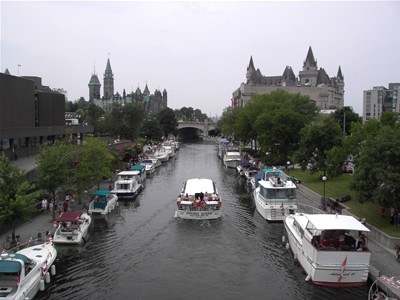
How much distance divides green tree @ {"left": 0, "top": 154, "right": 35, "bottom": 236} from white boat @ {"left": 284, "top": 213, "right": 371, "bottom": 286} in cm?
1788

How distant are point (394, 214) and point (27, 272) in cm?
Result: 2404

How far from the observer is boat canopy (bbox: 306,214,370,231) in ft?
82.2

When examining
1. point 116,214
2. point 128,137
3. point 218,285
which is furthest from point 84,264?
point 128,137

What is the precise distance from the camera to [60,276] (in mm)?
26203

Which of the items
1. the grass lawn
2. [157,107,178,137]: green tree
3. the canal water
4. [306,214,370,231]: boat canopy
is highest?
[157,107,178,137]: green tree

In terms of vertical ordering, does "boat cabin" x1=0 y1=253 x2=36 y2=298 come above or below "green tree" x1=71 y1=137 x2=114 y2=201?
below

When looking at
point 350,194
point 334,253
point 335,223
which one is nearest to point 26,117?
point 350,194

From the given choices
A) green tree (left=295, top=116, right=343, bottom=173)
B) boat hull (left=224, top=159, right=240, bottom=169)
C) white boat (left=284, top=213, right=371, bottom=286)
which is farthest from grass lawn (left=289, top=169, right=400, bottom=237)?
boat hull (left=224, top=159, right=240, bottom=169)

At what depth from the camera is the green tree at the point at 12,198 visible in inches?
1067

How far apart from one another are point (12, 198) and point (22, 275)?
25.9ft

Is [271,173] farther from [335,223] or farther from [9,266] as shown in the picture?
[9,266]

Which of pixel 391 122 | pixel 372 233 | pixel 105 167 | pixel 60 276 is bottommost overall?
pixel 60 276

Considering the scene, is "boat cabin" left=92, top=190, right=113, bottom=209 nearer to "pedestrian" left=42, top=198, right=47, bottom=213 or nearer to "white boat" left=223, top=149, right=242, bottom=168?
"pedestrian" left=42, top=198, right=47, bottom=213

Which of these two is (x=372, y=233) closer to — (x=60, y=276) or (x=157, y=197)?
(x=60, y=276)
